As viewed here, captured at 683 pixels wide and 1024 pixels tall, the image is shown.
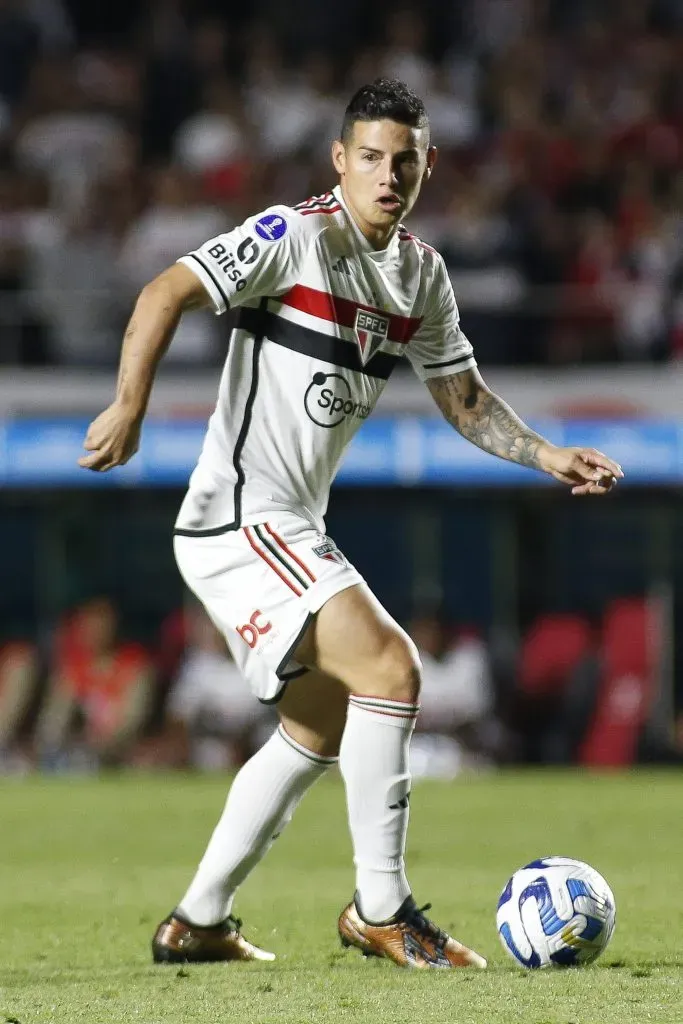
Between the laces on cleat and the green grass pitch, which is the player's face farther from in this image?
the green grass pitch

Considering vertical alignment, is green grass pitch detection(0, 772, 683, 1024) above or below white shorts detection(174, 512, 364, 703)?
below

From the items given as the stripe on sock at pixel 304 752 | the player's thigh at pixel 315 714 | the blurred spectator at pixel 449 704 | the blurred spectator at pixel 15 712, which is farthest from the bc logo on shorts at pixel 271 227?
the blurred spectator at pixel 15 712

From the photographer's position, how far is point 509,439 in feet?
18.5

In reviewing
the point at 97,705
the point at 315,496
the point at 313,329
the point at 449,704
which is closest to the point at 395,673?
the point at 315,496

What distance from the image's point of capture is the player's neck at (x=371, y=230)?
5352 millimetres

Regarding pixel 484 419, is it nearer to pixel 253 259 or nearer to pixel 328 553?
pixel 328 553

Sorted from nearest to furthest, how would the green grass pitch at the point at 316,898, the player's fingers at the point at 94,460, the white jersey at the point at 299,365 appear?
the green grass pitch at the point at 316,898
the player's fingers at the point at 94,460
the white jersey at the point at 299,365

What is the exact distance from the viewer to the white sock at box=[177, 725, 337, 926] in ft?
17.9

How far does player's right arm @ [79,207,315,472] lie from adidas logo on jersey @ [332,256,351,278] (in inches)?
4.6

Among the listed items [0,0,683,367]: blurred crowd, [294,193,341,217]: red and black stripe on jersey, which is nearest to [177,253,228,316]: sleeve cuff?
[294,193,341,217]: red and black stripe on jersey

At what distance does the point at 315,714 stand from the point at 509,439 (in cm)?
104

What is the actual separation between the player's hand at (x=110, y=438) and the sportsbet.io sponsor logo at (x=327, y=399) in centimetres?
73

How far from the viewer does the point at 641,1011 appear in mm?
4355

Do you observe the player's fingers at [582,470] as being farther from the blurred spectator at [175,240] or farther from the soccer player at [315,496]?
the blurred spectator at [175,240]
